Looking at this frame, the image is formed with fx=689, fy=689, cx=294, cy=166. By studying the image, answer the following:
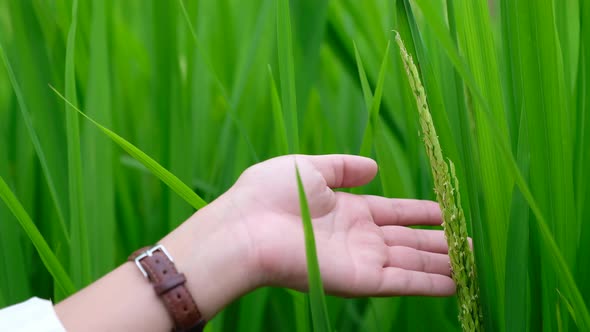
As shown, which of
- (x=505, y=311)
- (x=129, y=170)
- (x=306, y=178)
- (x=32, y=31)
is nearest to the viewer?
(x=505, y=311)

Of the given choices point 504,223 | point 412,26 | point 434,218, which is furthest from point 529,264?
point 412,26

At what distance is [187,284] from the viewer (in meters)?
0.73

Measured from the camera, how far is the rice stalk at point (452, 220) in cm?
55

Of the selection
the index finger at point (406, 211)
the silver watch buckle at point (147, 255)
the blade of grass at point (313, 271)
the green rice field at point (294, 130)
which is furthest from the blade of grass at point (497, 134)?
the silver watch buckle at point (147, 255)

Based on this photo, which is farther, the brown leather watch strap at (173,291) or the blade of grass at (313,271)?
the brown leather watch strap at (173,291)

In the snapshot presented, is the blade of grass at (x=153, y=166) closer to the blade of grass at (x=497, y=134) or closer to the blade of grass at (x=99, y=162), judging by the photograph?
the blade of grass at (x=99, y=162)

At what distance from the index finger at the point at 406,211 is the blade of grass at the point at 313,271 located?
25cm

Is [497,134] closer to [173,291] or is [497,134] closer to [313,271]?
[313,271]

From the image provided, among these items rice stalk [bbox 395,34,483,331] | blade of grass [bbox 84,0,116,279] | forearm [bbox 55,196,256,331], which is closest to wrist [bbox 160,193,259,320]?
forearm [bbox 55,196,256,331]

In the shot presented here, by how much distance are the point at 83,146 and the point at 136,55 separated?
312mm

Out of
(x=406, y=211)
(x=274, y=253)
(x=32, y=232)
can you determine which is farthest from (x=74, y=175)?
(x=406, y=211)

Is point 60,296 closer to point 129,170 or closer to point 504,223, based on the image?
point 129,170

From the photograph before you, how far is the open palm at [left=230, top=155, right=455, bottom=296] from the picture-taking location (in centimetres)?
75

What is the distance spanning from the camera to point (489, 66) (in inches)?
28.0
